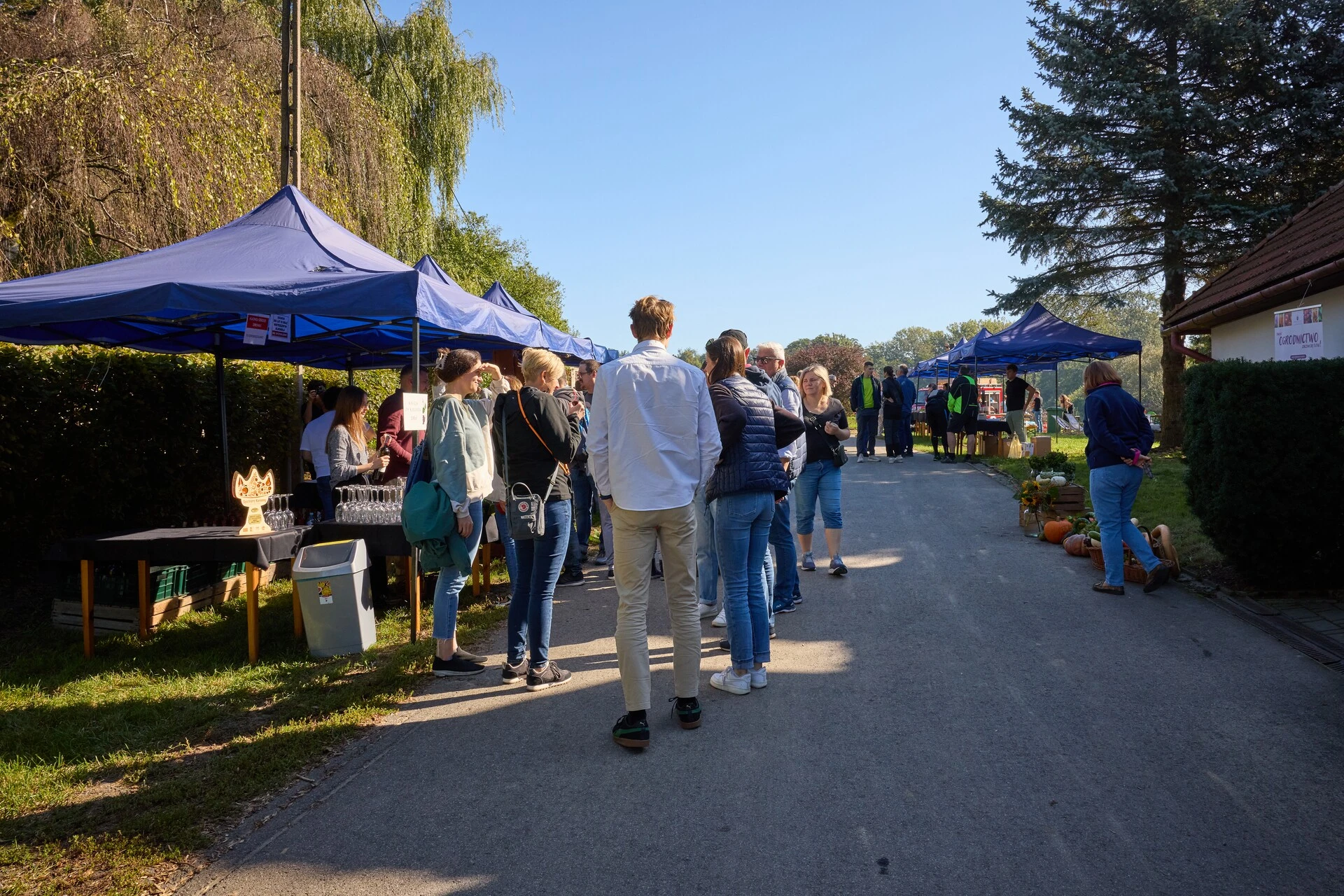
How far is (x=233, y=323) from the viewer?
7.75 m

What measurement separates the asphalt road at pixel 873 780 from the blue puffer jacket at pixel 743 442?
116 cm

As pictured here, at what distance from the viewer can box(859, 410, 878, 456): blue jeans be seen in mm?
18828

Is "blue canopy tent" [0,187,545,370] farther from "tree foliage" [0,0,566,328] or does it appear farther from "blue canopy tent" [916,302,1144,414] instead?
"blue canopy tent" [916,302,1144,414]

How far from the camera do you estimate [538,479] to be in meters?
4.80

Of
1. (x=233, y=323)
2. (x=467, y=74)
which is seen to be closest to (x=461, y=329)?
(x=233, y=323)

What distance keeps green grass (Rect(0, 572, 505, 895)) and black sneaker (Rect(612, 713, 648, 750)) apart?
1.43m

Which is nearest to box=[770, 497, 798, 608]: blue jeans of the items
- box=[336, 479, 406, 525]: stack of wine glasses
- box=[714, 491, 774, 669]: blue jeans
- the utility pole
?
box=[714, 491, 774, 669]: blue jeans

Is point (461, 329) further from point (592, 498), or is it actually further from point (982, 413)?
point (982, 413)

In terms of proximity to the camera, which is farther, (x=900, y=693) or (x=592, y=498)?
(x=592, y=498)

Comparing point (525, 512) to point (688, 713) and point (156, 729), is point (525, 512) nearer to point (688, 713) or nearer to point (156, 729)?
point (688, 713)

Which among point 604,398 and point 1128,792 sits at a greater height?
point 604,398

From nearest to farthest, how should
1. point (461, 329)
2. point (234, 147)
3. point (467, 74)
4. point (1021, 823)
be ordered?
point (1021, 823) → point (461, 329) → point (234, 147) → point (467, 74)

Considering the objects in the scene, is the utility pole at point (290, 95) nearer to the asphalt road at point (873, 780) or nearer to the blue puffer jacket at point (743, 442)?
the asphalt road at point (873, 780)

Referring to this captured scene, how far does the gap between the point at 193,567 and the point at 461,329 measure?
9.43 ft
